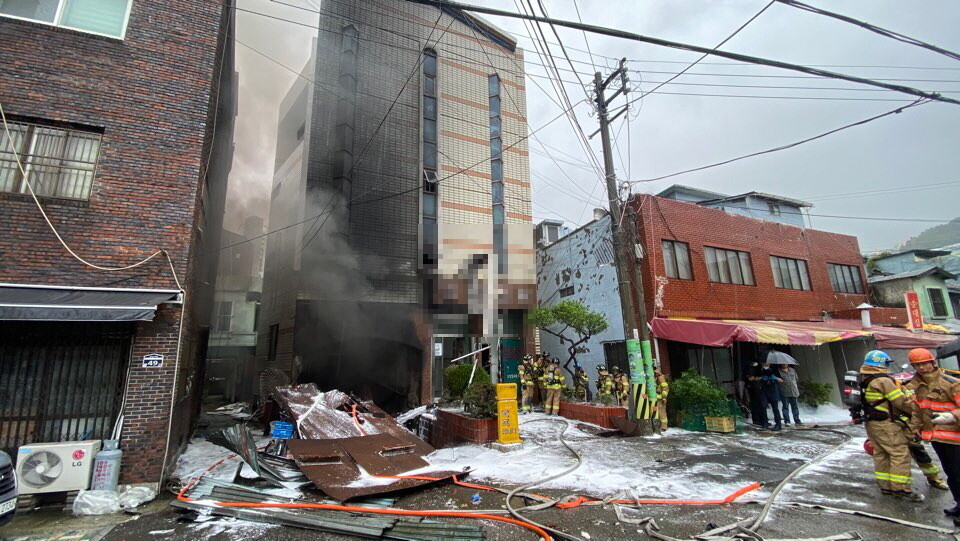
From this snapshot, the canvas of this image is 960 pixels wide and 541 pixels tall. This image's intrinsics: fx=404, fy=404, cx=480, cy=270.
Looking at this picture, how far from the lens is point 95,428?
548 cm

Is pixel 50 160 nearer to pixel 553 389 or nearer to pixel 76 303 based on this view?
pixel 76 303

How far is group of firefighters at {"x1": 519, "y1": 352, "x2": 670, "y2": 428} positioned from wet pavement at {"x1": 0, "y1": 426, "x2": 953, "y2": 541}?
8.59ft

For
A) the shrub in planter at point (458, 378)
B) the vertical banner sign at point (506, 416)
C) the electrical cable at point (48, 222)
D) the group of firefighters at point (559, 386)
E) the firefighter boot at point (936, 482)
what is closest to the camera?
the firefighter boot at point (936, 482)

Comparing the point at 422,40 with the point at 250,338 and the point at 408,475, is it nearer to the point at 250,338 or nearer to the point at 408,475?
the point at 408,475

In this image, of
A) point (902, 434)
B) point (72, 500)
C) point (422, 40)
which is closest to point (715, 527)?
point (902, 434)

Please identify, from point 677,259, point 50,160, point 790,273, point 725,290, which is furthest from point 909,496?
point 790,273

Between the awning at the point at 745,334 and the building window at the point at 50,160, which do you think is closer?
the building window at the point at 50,160

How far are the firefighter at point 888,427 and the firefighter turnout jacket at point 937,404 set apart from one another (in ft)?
0.42

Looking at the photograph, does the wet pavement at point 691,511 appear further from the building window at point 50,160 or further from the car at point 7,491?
the building window at point 50,160

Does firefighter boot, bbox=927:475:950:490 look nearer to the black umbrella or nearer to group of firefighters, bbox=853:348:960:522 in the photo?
group of firefighters, bbox=853:348:960:522

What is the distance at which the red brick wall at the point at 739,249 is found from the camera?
12.0m

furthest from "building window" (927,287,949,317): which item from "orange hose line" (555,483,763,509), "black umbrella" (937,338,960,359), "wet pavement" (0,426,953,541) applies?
"orange hose line" (555,483,763,509)

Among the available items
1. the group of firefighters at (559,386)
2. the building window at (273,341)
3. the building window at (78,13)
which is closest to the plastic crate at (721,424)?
the group of firefighters at (559,386)

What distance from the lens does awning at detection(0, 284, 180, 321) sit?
4770mm
